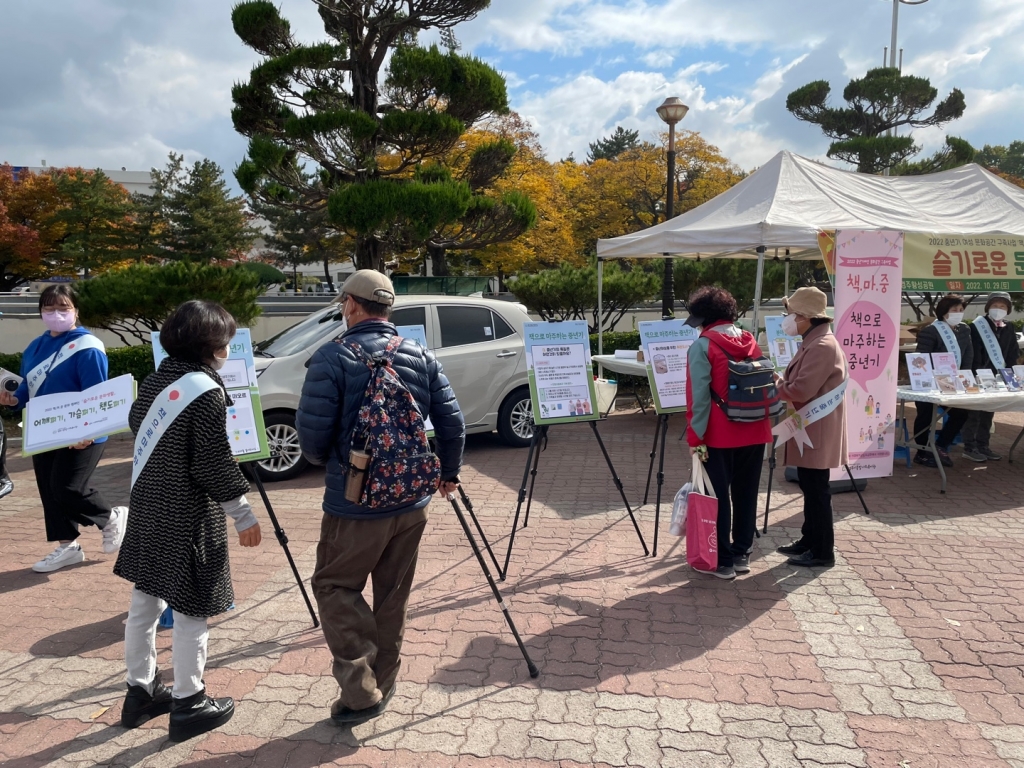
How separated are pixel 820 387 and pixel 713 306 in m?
1.02

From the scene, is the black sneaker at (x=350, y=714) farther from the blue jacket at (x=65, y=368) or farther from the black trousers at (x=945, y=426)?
the black trousers at (x=945, y=426)

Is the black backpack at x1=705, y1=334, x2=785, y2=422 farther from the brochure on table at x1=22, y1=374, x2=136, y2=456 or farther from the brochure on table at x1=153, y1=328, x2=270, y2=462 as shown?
the brochure on table at x1=22, y1=374, x2=136, y2=456

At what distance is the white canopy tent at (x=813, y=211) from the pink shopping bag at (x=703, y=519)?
3.49m

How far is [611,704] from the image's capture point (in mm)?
3139

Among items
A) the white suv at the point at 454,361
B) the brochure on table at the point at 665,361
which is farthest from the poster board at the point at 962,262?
the white suv at the point at 454,361

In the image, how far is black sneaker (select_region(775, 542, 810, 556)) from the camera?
4871 mm

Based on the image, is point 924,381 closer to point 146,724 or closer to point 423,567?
point 423,567

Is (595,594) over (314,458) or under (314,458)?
under

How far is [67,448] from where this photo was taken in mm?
4473

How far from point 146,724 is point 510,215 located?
11.7m

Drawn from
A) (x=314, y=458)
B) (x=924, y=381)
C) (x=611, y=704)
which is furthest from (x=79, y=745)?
(x=924, y=381)

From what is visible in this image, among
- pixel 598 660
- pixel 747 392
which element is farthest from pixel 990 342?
pixel 598 660

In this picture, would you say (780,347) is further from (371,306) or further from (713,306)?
(371,306)

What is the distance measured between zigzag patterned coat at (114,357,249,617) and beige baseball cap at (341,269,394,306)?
659 mm
